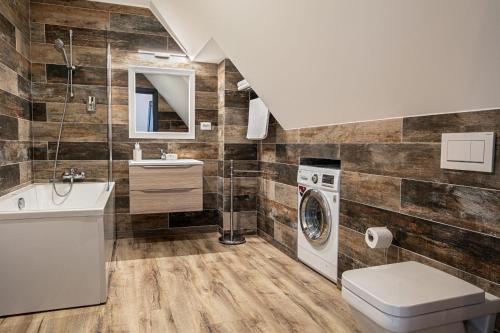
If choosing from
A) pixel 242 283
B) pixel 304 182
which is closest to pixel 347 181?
pixel 304 182

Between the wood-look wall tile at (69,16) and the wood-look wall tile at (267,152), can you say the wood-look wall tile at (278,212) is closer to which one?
the wood-look wall tile at (267,152)

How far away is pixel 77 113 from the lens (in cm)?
376

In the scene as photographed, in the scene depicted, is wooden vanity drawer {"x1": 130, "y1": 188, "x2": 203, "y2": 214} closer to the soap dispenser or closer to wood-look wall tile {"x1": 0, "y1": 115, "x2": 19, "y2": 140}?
the soap dispenser

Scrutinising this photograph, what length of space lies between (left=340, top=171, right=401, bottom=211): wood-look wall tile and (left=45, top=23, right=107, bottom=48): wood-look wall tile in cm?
291

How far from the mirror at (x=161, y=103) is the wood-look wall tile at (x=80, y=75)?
0.96ft

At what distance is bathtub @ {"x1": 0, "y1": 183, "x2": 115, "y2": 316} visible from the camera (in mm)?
2189

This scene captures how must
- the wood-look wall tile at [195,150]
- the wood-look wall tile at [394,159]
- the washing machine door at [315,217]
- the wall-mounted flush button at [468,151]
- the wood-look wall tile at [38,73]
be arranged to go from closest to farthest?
1. the wall-mounted flush button at [468,151]
2. the wood-look wall tile at [394,159]
3. the washing machine door at [315,217]
4. the wood-look wall tile at [38,73]
5. the wood-look wall tile at [195,150]

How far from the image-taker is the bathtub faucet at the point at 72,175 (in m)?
3.68

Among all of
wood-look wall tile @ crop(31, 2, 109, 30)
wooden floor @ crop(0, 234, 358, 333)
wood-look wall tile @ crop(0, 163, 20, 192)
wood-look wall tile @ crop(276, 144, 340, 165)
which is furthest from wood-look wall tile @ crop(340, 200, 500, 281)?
wood-look wall tile @ crop(31, 2, 109, 30)

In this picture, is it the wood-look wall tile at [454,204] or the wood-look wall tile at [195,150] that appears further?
the wood-look wall tile at [195,150]

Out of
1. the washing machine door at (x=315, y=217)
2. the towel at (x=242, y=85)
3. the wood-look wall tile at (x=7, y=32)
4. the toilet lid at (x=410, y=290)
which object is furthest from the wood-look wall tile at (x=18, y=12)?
the toilet lid at (x=410, y=290)

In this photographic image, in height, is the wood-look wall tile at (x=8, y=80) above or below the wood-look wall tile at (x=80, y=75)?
below

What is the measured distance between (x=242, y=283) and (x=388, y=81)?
1.75 m

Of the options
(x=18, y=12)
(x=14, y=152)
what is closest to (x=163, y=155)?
(x=14, y=152)
